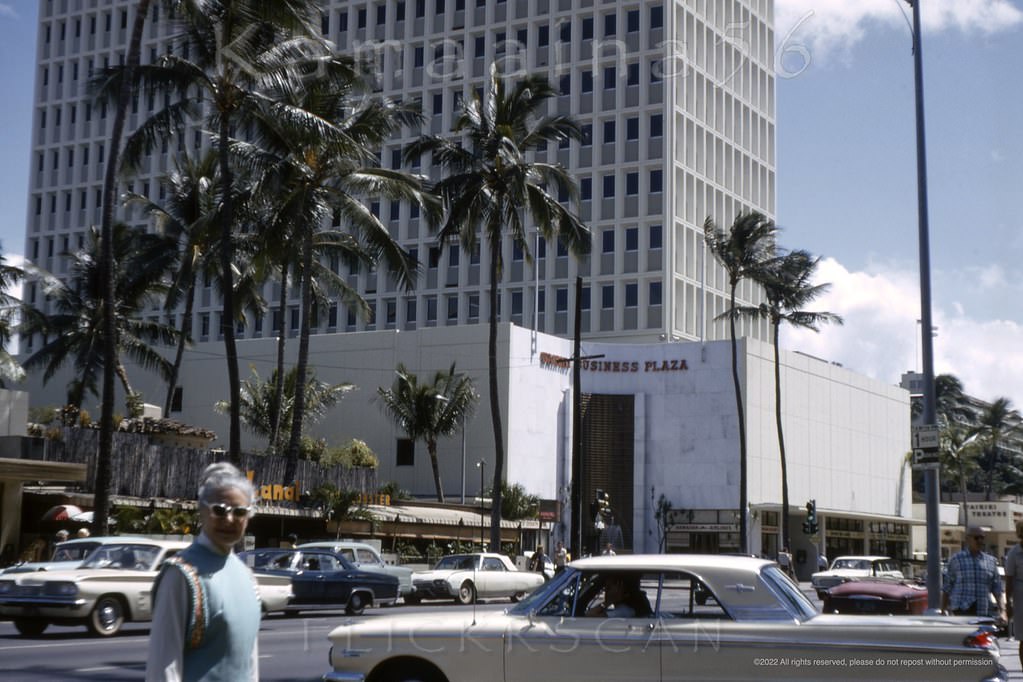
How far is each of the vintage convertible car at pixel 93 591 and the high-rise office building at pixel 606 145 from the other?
50026 mm

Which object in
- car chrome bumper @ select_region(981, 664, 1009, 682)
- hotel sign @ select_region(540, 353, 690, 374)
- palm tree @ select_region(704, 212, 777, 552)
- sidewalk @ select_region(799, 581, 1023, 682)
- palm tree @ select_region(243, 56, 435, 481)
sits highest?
palm tree @ select_region(704, 212, 777, 552)

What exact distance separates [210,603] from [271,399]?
52.0 meters

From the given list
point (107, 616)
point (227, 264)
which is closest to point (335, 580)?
point (107, 616)

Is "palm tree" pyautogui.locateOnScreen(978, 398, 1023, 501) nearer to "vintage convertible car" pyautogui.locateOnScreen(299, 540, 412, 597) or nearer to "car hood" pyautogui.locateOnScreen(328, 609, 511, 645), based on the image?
"vintage convertible car" pyautogui.locateOnScreen(299, 540, 412, 597)

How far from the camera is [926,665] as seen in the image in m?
8.70

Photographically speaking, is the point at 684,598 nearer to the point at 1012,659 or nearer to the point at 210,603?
the point at 210,603

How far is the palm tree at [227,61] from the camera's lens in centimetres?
3105

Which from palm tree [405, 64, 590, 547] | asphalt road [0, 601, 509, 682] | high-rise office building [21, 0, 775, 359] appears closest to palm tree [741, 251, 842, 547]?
high-rise office building [21, 0, 775, 359]

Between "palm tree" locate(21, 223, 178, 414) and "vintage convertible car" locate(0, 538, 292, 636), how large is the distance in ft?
96.8

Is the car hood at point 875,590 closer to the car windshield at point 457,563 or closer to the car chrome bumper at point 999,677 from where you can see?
the car windshield at point 457,563

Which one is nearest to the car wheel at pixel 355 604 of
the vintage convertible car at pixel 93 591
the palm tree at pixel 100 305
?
the vintage convertible car at pixel 93 591

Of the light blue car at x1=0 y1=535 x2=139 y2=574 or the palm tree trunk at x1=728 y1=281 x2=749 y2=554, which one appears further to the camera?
the palm tree trunk at x1=728 y1=281 x2=749 y2=554

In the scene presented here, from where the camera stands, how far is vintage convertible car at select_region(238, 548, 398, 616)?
25094 millimetres

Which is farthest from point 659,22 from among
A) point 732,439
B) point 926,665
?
point 926,665
